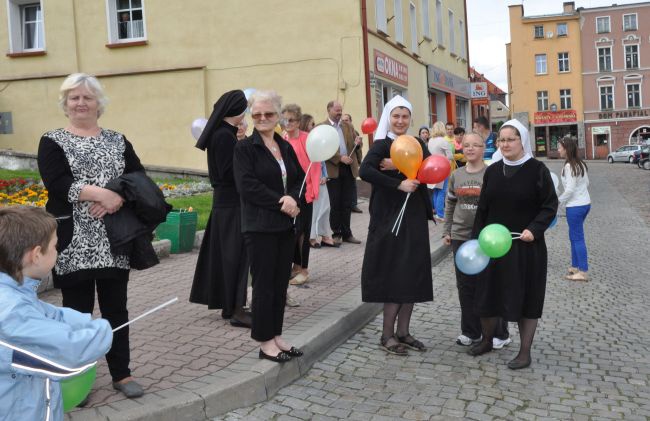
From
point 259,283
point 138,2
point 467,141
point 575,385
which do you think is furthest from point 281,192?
point 138,2

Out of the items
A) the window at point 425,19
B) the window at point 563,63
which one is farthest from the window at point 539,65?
the window at point 425,19

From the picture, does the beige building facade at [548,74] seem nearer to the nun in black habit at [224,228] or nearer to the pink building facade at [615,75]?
the pink building facade at [615,75]

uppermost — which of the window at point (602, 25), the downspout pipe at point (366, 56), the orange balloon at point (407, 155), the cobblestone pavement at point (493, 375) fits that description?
the window at point (602, 25)

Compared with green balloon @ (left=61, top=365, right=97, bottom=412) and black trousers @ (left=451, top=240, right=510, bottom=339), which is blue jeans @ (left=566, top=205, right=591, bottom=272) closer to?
black trousers @ (left=451, top=240, right=510, bottom=339)

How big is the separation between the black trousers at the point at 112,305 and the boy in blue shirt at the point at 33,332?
1261 mm

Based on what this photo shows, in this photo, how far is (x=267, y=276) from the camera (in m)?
4.50

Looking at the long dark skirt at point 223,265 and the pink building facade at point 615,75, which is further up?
the pink building facade at point 615,75

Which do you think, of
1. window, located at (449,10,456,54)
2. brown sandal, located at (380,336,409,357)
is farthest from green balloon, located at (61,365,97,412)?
window, located at (449,10,456,54)

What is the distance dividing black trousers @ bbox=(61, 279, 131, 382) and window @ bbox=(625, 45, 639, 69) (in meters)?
67.6

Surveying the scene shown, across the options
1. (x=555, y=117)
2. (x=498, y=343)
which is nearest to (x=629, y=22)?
(x=555, y=117)

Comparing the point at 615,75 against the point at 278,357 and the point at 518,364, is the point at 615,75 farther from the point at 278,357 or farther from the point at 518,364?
the point at 278,357

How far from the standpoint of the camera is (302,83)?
18.8 m

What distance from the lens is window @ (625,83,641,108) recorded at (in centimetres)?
6238

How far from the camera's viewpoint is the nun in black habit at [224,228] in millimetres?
5340
